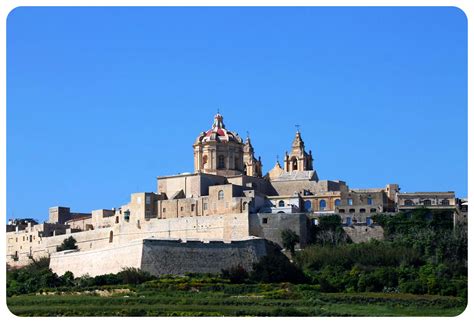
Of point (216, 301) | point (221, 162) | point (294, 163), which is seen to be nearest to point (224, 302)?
Answer: point (216, 301)

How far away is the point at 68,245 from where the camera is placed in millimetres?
58031

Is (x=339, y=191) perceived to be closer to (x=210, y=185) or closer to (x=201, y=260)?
(x=210, y=185)

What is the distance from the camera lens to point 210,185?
56.1 metres

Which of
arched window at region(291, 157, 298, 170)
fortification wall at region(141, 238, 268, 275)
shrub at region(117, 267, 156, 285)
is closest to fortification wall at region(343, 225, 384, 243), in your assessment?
fortification wall at region(141, 238, 268, 275)

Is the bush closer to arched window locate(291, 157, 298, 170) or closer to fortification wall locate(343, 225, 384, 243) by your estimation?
fortification wall locate(343, 225, 384, 243)

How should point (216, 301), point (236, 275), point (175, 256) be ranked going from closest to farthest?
point (216, 301) → point (236, 275) → point (175, 256)

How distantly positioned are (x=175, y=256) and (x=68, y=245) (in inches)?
466

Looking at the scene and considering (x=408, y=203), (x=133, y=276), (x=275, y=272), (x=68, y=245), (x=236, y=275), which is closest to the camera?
(x=133, y=276)

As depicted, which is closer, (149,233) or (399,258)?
(399,258)

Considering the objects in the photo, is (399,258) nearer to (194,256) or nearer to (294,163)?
(194,256)

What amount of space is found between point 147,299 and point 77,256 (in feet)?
36.2

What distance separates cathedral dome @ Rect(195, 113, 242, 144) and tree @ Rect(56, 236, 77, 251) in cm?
682

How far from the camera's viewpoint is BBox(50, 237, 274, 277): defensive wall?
47.1 m
